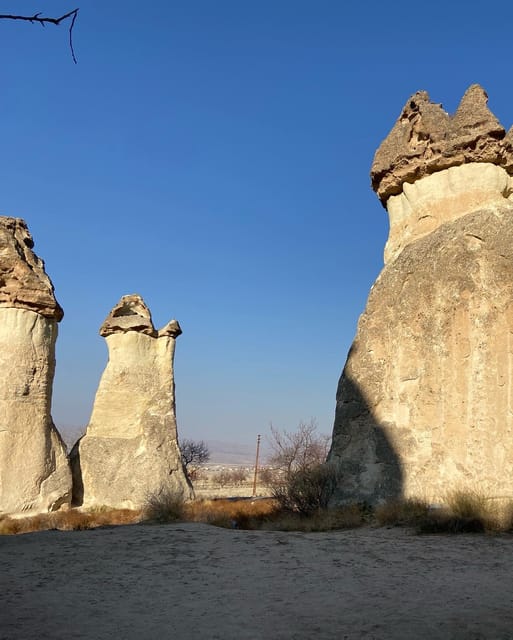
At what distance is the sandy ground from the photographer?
138 inches

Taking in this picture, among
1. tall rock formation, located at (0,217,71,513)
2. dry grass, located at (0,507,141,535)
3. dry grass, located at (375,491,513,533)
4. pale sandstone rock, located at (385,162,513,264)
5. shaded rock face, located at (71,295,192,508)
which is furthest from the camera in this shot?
shaded rock face, located at (71,295,192,508)

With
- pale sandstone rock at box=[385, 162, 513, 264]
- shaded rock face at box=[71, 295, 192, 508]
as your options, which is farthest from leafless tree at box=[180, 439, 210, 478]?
pale sandstone rock at box=[385, 162, 513, 264]

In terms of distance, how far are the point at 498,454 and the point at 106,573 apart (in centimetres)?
443

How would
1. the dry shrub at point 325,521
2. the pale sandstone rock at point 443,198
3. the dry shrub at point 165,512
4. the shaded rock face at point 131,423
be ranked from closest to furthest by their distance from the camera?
the dry shrub at point 325,521
the pale sandstone rock at point 443,198
the dry shrub at point 165,512
the shaded rock face at point 131,423

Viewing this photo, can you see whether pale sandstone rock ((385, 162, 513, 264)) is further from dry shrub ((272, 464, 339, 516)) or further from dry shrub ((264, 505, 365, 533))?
dry shrub ((264, 505, 365, 533))

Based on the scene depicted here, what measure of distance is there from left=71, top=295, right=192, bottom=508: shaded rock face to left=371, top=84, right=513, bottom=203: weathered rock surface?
5783mm

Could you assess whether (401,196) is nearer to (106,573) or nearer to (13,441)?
(106,573)

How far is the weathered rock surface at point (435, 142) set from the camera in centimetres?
873

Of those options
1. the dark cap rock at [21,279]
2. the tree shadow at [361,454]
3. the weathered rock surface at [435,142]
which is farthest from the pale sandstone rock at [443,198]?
the dark cap rock at [21,279]

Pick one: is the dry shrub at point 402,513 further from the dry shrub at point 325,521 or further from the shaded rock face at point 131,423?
the shaded rock face at point 131,423

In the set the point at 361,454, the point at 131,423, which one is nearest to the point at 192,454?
the point at 131,423

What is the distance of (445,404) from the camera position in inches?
298

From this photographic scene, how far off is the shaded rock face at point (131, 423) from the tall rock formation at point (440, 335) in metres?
4.75

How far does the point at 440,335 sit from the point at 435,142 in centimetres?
311
